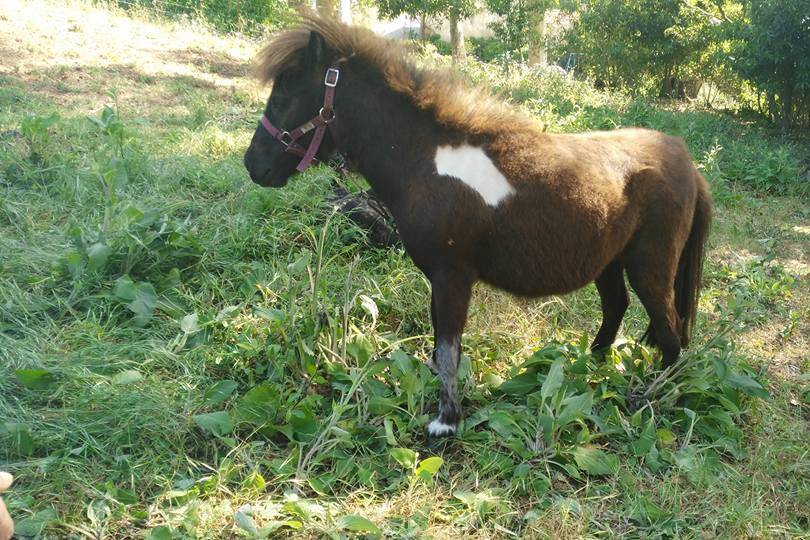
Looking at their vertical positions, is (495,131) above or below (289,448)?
above

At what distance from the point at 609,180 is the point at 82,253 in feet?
10.8

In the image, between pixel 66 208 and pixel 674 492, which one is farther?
pixel 66 208

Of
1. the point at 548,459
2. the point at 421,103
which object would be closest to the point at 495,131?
the point at 421,103

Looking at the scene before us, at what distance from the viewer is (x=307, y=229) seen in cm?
483

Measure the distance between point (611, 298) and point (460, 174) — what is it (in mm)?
1455

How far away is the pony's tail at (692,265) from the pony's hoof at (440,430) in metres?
1.58

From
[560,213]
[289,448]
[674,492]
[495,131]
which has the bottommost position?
[289,448]

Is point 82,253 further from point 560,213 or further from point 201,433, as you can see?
point 560,213

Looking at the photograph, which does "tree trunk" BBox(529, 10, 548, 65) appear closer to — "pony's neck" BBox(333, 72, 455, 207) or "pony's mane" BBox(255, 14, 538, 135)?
"pony's mane" BBox(255, 14, 538, 135)

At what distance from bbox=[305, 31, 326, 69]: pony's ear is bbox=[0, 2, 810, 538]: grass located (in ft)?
3.34

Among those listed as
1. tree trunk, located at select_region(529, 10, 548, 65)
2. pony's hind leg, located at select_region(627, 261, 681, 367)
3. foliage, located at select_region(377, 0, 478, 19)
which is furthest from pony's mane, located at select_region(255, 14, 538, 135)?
tree trunk, located at select_region(529, 10, 548, 65)

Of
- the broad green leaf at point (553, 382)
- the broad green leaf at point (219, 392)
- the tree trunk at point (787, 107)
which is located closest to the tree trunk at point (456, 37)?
the tree trunk at point (787, 107)

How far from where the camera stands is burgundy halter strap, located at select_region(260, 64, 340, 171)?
3.22m

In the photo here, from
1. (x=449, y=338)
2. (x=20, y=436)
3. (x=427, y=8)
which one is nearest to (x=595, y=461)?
(x=449, y=338)
